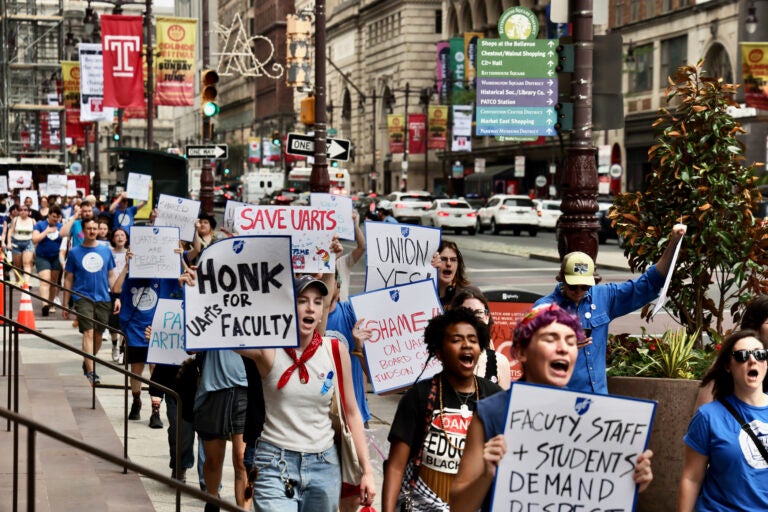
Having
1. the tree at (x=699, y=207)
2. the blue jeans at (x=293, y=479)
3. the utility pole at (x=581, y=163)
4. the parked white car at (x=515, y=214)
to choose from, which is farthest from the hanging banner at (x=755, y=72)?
the blue jeans at (x=293, y=479)

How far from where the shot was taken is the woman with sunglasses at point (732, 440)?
5.62 m

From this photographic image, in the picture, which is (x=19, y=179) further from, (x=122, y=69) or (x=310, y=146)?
(x=310, y=146)

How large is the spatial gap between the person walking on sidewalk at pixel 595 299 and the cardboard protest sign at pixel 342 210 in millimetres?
4751

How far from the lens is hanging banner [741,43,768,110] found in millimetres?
37875

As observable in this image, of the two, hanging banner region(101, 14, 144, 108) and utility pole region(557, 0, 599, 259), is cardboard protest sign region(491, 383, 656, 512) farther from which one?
hanging banner region(101, 14, 144, 108)

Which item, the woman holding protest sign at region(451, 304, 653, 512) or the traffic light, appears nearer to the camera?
the woman holding protest sign at region(451, 304, 653, 512)

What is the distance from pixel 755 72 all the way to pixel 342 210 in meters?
28.3

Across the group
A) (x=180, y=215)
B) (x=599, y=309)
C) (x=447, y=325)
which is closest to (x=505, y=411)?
(x=447, y=325)

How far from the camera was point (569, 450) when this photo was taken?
4.46m

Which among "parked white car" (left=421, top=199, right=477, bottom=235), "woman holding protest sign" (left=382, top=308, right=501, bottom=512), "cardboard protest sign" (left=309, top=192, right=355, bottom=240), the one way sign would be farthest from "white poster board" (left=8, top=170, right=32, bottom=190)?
"woman holding protest sign" (left=382, top=308, right=501, bottom=512)

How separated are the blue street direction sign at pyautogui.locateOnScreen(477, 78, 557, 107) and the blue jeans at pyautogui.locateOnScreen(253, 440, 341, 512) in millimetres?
13780

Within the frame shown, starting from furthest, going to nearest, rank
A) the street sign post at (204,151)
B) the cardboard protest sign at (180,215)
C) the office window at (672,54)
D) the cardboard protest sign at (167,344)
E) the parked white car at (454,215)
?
1. the office window at (672,54)
2. the parked white car at (454,215)
3. the street sign post at (204,151)
4. the cardboard protest sign at (180,215)
5. the cardboard protest sign at (167,344)

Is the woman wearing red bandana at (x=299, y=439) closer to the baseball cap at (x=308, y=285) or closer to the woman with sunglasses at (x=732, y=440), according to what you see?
the baseball cap at (x=308, y=285)

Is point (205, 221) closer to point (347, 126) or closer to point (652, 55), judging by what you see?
point (652, 55)
